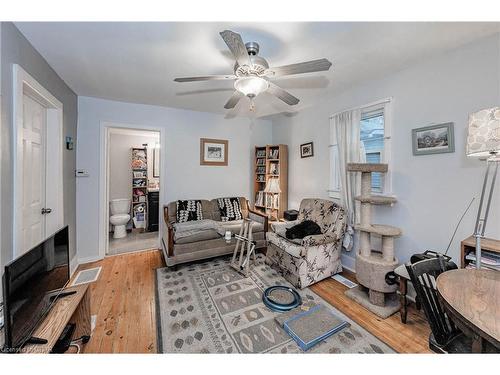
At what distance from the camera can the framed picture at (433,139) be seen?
1.86m

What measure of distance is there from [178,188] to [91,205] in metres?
1.26

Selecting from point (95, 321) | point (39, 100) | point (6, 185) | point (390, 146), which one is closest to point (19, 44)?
point (39, 100)

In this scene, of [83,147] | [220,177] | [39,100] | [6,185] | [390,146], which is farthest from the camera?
[220,177]

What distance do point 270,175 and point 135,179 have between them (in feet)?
10.4

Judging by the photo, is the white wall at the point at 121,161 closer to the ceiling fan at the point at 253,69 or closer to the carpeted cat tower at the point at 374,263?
the ceiling fan at the point at 253,69

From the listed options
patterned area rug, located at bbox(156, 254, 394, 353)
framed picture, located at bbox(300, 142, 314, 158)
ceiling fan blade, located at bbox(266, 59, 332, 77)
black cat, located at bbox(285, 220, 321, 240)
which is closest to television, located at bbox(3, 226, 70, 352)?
patterned area rug, located at bbox(156, 254, 394, 353)

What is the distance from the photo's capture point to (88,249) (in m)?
3.04

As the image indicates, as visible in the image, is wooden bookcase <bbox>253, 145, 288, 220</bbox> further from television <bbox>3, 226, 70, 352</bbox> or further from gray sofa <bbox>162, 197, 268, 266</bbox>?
television <bbox>3, 226, 70, 352</bbox>

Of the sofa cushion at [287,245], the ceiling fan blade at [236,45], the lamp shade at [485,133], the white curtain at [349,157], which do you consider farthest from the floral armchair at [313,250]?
the ceiling fan blade at [236,45]

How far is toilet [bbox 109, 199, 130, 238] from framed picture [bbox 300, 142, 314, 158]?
3.68 metres

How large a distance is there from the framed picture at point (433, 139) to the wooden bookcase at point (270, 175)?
2.05 meters

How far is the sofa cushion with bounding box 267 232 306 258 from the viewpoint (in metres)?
2.34

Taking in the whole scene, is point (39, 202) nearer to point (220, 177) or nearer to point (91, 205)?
point (91, 205)

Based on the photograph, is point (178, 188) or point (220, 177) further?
point (220, 177)
